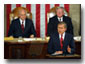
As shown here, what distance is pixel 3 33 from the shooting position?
6.81ft

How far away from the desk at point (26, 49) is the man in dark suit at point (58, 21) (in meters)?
0.15

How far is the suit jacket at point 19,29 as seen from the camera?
2021 millimetres

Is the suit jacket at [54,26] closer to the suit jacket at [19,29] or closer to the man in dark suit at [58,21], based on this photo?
the man in dark suit at [58,21]

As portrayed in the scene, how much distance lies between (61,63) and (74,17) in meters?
0.59

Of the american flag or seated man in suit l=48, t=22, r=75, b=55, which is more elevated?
the american flag

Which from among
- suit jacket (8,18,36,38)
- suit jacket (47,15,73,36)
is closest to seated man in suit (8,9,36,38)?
suit jacket (8,18,36,38)

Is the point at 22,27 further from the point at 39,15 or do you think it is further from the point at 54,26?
the point at 54,26

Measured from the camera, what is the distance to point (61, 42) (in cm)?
202

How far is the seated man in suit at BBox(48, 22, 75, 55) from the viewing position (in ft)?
6.62

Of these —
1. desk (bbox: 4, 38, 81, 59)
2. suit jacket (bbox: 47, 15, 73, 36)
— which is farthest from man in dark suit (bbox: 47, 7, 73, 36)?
desk (bbox: 4, 38, 81, 59)

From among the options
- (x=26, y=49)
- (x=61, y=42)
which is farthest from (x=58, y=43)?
(x=26, y=49)

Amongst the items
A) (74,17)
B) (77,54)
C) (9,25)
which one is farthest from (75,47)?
(9,25)

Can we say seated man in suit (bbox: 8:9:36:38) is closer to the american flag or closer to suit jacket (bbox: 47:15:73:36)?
the american flag

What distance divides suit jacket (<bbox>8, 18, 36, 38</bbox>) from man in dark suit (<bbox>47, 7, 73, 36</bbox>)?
0.21 metres
